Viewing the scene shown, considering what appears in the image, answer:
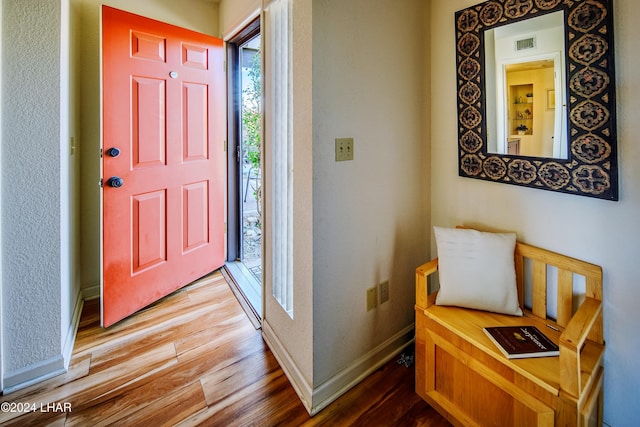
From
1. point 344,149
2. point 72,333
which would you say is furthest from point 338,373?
point 72,333

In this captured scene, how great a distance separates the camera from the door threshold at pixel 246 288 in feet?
7.57

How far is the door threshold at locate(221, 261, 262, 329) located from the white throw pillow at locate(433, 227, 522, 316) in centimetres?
124

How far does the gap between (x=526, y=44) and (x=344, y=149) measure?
35.3 inches

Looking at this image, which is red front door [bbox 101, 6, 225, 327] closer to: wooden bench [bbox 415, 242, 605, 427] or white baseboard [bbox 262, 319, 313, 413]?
white baseboard [bbox 262, 319, 313, 413]

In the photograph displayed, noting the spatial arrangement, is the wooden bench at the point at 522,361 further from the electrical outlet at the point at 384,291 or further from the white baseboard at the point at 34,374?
the white baseboard at the point at 34,374

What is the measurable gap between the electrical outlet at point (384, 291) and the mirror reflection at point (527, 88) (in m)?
0.85

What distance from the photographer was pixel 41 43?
160cm

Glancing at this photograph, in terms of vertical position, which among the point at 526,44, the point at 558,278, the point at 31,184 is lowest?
the point at 558,278

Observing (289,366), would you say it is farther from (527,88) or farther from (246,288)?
(527,88)

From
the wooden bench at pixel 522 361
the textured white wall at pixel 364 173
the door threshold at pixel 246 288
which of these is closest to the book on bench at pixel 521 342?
the wooden bench at pixel 522 361

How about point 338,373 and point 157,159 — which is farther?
point 157,159

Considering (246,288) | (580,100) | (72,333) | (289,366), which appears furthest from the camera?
(246,288)

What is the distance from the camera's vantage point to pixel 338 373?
161cm

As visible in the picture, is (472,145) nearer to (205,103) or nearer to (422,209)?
(422,209)
